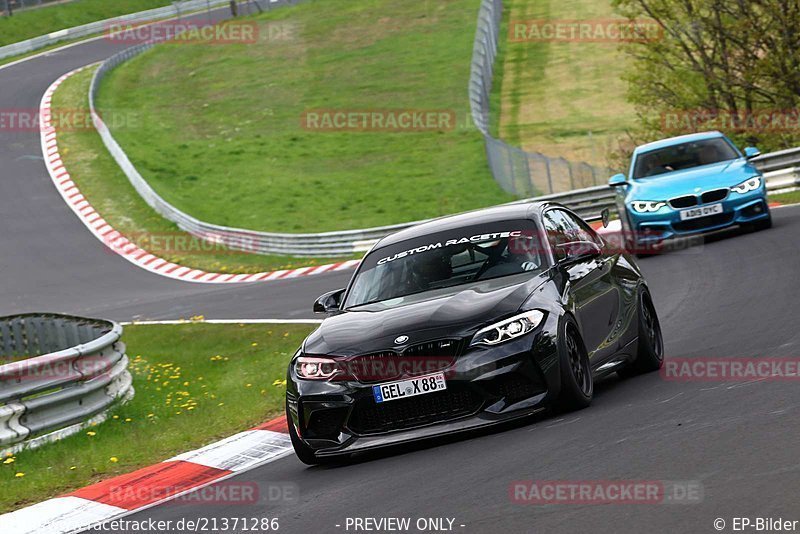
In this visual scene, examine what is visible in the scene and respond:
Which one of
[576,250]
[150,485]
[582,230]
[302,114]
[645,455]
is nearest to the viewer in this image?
[645,455]

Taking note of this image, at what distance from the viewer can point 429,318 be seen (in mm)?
8133

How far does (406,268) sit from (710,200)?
972cm

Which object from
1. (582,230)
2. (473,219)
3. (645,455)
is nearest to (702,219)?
(582,230)

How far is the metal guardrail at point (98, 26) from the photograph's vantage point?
213 ft

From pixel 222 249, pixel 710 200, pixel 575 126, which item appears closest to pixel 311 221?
pixel 222 249

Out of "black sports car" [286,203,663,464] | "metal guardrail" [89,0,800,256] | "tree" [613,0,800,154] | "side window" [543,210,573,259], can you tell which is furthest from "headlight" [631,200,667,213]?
"tree" [613,0,800,154]

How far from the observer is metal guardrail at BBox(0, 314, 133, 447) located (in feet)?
33.4

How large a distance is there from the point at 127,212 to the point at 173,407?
23825 millimetres

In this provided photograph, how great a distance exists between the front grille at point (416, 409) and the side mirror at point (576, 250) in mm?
1654

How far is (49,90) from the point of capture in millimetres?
52688

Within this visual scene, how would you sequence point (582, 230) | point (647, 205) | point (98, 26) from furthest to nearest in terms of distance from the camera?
1. point (98, 26)
2. point (647, 205)
3. point (582, 230)

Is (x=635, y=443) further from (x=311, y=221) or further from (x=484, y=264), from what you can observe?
(x=311, y=221)

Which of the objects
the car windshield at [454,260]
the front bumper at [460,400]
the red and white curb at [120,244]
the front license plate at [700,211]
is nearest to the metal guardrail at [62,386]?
the car windshield at [454,260]

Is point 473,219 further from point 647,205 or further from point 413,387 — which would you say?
point 647,205
